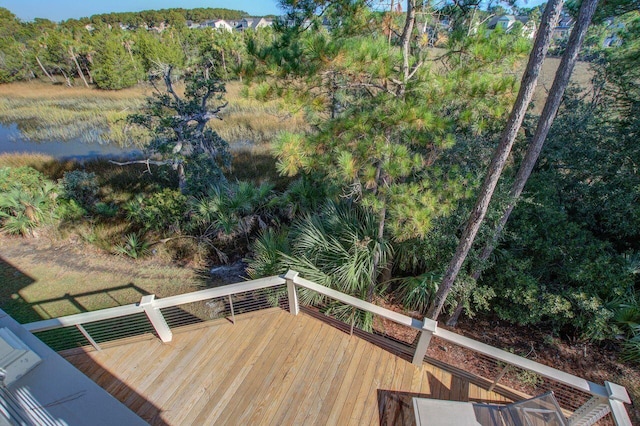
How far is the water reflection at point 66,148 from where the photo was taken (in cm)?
1335

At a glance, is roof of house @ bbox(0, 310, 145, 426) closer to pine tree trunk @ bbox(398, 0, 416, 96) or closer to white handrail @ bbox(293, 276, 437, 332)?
white handrail @ bbox(293, 276, 437, 332)

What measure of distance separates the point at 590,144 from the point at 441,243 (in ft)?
12.1

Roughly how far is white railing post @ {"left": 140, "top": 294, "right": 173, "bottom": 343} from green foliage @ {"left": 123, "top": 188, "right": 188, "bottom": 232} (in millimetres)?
4607

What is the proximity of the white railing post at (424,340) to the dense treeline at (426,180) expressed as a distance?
120 cm

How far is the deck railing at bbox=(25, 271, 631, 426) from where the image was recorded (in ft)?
6.93

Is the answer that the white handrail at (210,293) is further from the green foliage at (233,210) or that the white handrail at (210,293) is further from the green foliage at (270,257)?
the green foliage at (233,210)

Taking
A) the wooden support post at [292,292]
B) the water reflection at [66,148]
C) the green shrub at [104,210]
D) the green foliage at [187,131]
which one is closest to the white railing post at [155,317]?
the wooden support post at [292,292]

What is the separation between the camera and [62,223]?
8000 millimetres

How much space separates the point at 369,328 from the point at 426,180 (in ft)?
7.66

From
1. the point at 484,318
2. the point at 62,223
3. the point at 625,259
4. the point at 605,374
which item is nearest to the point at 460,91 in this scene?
the point at 625,259

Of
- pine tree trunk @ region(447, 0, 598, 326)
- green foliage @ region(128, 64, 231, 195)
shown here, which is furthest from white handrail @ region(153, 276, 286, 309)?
green foliage @ region(128, 64, 231, 195)

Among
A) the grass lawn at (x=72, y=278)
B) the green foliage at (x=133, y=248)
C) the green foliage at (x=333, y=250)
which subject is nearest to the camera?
the green foliage at (x=333, y=250)

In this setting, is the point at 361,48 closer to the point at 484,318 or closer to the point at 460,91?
the point at 460,91

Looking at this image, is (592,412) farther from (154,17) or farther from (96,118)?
(154,17)
